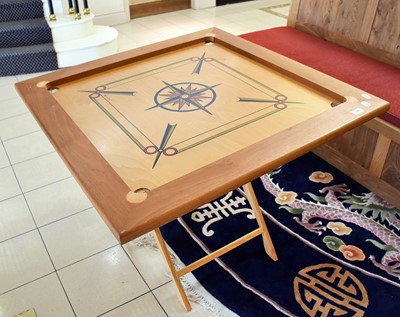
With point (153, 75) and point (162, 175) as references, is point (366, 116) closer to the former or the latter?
point (162, 175)

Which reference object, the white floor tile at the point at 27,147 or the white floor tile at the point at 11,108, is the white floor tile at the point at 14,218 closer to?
the white floor tile at the point at 27,147

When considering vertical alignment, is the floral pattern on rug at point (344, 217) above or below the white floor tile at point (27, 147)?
above

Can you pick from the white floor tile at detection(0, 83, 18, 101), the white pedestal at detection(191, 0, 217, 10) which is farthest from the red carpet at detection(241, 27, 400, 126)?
the white pedestal at detection(191, 0, 217, 10)

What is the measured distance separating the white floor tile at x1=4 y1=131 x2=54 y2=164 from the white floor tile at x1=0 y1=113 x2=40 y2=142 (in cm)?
6

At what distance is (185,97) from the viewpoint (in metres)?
1.78

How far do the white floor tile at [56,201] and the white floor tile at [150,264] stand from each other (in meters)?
0.45

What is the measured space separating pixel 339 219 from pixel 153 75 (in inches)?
47.3

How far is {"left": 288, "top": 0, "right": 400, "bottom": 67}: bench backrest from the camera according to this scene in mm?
2438

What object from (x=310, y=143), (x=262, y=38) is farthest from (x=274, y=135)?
(x=262, y=38)

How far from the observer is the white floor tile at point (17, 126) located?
2.88 metres

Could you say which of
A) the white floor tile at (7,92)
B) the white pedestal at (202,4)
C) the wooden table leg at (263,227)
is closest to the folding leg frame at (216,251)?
the wooden table leg at (263,227)

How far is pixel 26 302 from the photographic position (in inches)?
68.1

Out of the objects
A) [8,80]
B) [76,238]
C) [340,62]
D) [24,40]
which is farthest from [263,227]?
[24,40]

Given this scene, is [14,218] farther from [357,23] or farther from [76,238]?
[357,23]
